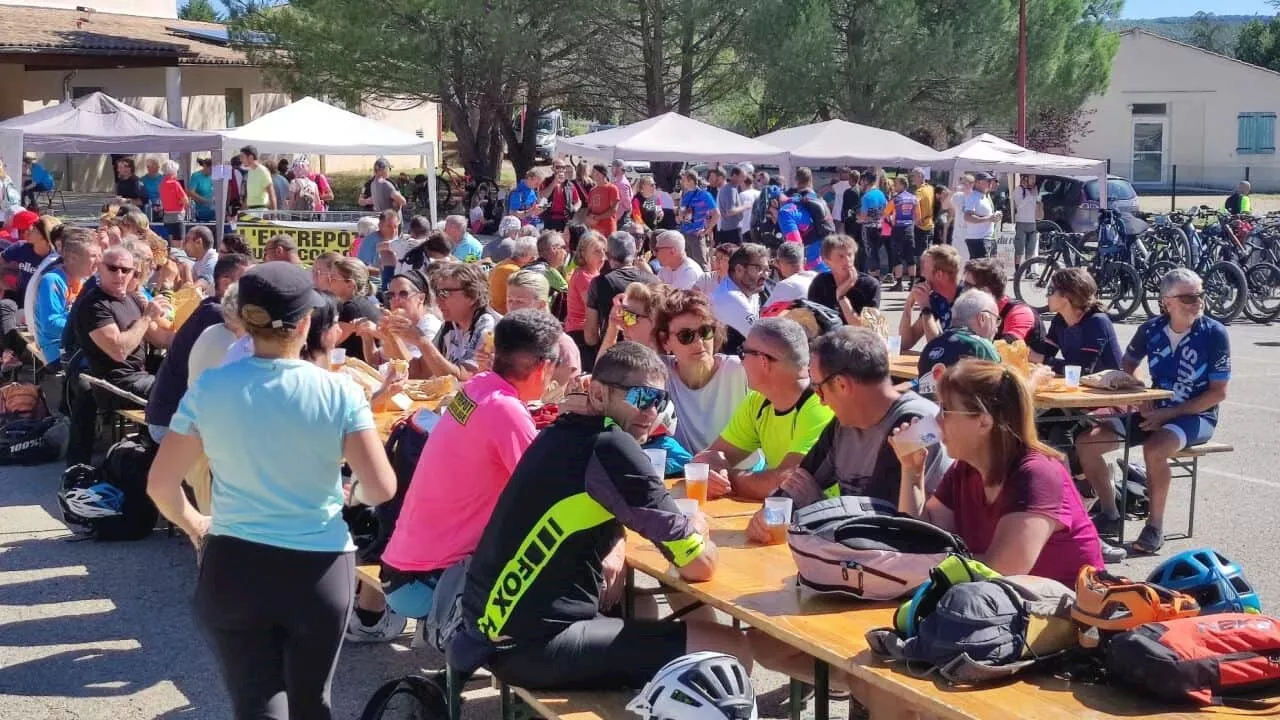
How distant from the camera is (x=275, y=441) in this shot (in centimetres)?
364

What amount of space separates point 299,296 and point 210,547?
2.31 feet

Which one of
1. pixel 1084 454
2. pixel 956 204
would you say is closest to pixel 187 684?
pixel 1084 454

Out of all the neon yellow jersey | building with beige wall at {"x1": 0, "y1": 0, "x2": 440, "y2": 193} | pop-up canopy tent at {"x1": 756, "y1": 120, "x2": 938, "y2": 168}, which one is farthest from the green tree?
the neon yellow jersey

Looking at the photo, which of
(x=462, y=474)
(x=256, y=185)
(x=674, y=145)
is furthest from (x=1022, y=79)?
(x=462, y=474)

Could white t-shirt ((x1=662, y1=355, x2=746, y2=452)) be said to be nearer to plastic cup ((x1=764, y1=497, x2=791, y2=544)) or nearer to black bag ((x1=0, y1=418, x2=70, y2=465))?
plastic cup ((x1=764, y1=497, x2=791, y2=544))

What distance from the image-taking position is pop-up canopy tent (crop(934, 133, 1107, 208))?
20.3 m

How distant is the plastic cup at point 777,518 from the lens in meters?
4.48

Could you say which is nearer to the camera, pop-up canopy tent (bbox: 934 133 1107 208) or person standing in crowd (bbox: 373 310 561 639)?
person standing in crowd (bbox: 373 310 561 639)

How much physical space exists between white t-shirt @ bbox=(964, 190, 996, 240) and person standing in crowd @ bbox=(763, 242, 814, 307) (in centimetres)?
996

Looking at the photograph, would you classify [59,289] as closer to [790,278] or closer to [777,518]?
[790,278]

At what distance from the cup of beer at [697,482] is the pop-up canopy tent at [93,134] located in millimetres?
15119

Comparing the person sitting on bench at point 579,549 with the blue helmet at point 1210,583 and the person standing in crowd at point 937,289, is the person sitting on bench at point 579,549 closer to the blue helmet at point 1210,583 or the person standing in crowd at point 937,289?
the blue helmet at point 1210,583

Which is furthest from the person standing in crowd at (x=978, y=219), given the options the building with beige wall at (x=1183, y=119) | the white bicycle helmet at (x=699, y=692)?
the building with beige wall at (x=1183, y=119)

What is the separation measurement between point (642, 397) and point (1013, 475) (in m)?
1.06
